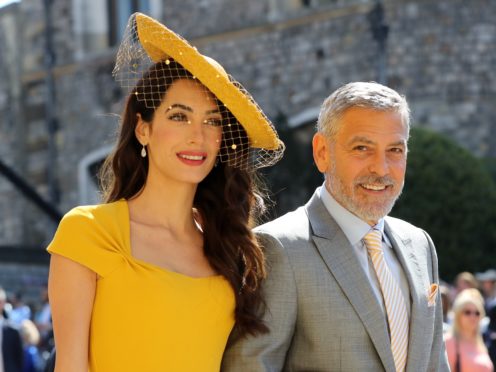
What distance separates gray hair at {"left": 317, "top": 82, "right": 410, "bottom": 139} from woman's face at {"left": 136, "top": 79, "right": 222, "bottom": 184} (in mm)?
343

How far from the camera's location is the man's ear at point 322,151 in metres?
3.42

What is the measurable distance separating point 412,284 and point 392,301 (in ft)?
0.36

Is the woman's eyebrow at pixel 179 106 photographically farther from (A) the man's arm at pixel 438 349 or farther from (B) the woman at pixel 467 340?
(B) the woman at pixel 467 340

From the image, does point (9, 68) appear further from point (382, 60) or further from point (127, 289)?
point (127, 289)

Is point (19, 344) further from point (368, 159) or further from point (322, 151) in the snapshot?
point (368, 159)

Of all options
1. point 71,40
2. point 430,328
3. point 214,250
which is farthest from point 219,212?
point 71,40

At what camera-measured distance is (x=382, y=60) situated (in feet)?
46.9

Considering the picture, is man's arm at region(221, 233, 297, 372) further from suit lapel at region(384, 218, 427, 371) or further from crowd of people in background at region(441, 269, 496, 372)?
crowd of people in background at region(441, 269, 496, 372)

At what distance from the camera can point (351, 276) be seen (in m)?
3.33

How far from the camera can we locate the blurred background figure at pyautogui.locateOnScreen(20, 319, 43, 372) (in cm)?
872

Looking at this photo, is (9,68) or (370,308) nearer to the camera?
(370,308)

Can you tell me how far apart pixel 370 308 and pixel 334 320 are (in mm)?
113

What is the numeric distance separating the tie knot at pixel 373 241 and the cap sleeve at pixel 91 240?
28.1 inches

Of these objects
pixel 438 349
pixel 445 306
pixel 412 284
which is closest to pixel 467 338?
pixel 445 306
